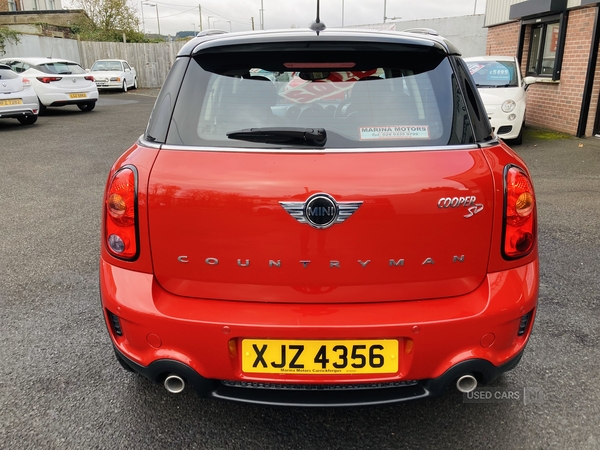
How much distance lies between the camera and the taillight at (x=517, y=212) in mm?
1899

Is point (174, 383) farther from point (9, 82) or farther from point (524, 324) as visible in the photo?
point (9, 82)

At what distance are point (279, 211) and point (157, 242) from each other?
459mm

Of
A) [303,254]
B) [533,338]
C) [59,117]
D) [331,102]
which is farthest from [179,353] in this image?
[59,117]

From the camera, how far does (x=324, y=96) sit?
6.74ft

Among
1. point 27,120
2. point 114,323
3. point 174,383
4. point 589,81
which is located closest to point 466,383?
point 174,383

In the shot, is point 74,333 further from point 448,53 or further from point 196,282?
point 448,53

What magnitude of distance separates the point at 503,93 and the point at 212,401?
8396 millimetres

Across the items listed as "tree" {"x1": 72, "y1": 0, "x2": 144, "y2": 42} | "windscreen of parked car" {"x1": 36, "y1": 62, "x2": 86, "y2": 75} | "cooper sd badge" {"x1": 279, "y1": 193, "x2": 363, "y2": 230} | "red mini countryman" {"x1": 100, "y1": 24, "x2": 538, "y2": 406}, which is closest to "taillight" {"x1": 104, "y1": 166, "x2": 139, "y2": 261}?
"red mini countryman" {"x1": 100, "y1": 24, "x2": 538, "y2": 406}

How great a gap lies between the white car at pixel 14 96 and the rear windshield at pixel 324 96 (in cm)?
1104

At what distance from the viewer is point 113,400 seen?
2406 millimetres

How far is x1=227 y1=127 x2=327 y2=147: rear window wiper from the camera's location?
1.89 m

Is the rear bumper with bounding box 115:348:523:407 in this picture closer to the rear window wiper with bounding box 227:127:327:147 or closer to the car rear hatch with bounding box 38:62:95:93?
the rear window wiper with bounding box 227:127:327:147

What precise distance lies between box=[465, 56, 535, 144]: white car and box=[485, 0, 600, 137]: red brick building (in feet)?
4.29

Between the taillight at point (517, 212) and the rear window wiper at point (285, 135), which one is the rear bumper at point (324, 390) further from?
the rear window wiper at point (285, 135)
